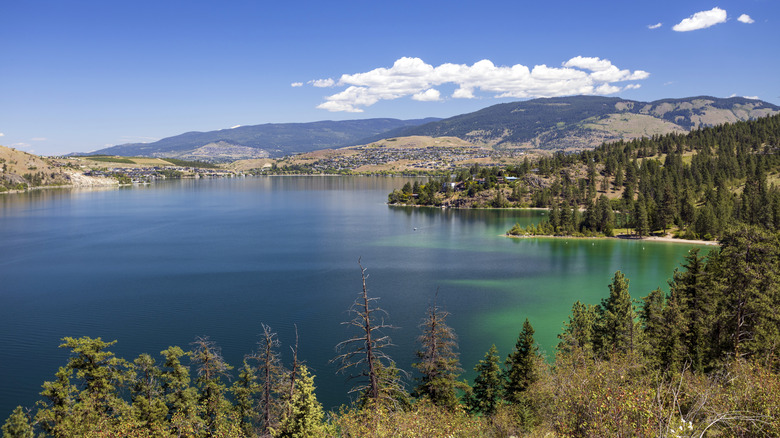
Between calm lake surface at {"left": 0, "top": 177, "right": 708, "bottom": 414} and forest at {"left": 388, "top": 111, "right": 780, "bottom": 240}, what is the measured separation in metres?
10.3

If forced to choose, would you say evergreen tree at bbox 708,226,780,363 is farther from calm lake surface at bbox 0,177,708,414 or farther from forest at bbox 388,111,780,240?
forest at bbox 388,111,780,240

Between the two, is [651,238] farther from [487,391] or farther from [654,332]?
[487,391]

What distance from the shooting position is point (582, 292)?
185 feet

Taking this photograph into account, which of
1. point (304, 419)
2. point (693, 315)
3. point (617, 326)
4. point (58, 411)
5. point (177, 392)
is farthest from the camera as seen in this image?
point (693, 315)

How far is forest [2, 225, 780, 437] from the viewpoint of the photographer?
1602 centimetres

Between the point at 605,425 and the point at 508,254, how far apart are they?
224ft

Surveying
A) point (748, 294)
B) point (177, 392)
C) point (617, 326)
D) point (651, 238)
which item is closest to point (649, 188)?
point (651, 238)

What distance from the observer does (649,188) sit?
123 meters

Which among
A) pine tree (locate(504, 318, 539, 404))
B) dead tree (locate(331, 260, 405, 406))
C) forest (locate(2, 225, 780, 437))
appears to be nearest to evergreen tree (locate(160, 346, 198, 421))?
forest (locate(2, 225, 780, 437))

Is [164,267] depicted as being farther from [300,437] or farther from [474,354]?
[300,437]

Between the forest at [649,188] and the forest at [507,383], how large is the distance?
59.9m

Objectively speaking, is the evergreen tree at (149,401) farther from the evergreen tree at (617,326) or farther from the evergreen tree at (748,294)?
the evergreen tree at (748,294)

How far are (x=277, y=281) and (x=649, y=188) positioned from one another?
104 m

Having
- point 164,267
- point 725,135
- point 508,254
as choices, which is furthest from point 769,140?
point 164,267
